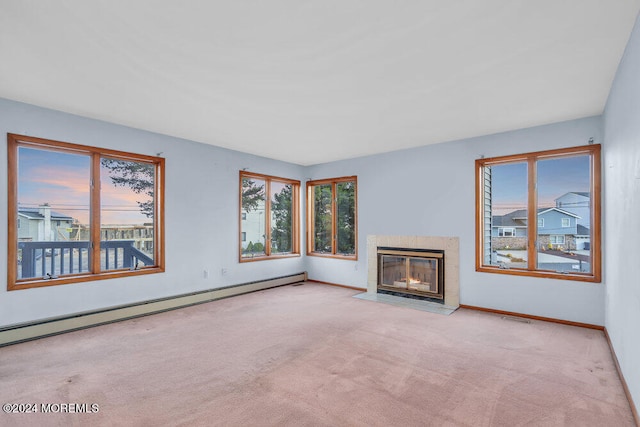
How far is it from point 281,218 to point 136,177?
291 cm

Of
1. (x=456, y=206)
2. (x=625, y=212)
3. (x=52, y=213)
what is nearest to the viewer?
(x=625, y=212)

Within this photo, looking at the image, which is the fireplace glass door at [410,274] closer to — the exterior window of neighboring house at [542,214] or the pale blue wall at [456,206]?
the pale blue wall at [456,206]

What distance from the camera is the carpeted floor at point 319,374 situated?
216 cm

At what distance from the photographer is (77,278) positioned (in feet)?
12.7

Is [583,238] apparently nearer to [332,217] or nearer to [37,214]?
[332,217]

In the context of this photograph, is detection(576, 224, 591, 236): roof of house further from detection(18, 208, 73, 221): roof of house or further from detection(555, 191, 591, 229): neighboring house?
detection(18, 208, 73, 221): roof of house

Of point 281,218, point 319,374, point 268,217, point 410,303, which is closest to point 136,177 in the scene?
point 268,217

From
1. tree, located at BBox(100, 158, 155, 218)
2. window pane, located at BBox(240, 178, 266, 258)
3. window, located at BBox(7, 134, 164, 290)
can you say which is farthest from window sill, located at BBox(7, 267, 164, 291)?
window pane, located at BBox(240, 178, 266, 258)

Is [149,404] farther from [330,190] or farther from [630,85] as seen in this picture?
[330,190]

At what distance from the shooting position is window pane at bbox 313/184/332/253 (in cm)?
678

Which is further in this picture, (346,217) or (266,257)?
(346,217)

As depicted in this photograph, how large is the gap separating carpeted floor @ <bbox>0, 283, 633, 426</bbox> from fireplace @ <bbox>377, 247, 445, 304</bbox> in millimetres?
993

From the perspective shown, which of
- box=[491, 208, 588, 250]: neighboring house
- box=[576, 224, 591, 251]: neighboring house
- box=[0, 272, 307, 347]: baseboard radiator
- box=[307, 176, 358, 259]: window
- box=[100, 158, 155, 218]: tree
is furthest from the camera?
box=[307, 176, 358, 259]: window

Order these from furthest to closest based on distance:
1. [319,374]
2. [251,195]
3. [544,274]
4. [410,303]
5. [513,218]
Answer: [251,195], [410,303], [513,218], [544,274], [319,374]
